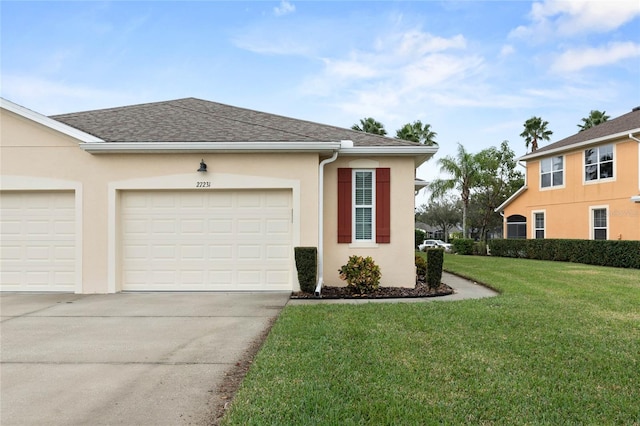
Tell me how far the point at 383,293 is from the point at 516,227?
18105mm

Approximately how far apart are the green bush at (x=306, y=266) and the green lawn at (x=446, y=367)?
4.26 ft

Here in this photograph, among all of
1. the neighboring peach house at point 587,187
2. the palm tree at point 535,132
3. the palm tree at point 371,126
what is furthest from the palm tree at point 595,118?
the palm tree at point 371,126

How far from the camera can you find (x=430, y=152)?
905 cm

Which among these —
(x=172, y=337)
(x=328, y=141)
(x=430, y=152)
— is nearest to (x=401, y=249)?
(x=430, y=152)

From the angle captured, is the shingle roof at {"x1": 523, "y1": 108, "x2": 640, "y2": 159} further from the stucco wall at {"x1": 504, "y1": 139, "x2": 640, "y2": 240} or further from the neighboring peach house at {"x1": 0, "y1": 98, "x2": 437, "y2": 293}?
the neighboring peach house at {"x1": 0, "y1": 98, "x2": 437, "y2": 293}

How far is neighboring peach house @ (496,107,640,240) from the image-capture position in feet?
53.2

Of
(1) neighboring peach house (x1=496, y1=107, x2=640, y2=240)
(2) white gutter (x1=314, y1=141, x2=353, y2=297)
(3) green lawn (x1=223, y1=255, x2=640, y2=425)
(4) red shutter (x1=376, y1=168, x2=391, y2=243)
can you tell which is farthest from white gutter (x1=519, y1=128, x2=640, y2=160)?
(2) white gutter (x1=314, y1=141, x2=353, y2=297)

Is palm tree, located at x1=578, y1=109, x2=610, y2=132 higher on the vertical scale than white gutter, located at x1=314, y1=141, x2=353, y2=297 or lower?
higher

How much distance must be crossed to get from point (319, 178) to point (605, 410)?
660 cm

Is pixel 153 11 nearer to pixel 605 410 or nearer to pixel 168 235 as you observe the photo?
pixel 168 235

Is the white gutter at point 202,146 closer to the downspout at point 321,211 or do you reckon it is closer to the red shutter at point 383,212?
the downspout at point 321,211

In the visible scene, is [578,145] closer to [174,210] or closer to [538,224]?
[538,224]

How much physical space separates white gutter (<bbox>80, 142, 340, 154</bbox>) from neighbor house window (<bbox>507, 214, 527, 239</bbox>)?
18409mm

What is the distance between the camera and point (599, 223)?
1773 cm
